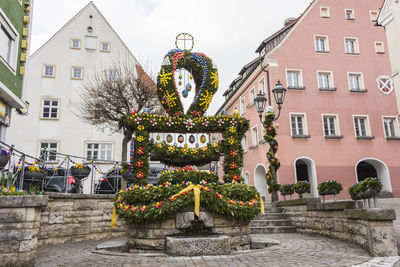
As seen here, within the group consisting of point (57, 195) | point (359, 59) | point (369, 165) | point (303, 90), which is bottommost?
point (57, 195)

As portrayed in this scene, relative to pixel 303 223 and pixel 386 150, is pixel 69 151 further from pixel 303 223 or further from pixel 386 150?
pixel 386 150

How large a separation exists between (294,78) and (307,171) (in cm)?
645

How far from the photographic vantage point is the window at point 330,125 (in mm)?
22344

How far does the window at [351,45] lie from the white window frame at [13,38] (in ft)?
67.5

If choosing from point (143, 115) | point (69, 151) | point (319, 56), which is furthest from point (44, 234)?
point (319, 56)

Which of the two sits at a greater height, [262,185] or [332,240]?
[262,185]

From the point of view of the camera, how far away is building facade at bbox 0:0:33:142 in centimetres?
1316

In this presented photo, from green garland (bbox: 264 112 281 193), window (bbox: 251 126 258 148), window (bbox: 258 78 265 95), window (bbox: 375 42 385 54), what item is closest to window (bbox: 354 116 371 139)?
window (bbox: 375 42 385 54)

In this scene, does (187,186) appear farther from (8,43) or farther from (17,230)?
(8,43)

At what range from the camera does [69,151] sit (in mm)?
24094

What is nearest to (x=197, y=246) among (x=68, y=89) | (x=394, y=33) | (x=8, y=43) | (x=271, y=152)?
(x=271, y=152)

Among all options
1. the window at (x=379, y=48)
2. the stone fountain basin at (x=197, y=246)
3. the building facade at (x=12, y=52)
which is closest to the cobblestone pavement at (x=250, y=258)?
the stone fountain basin at (x=197, y=246)

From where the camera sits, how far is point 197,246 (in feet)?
22.2

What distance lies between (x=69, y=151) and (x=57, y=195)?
15.7 meters
